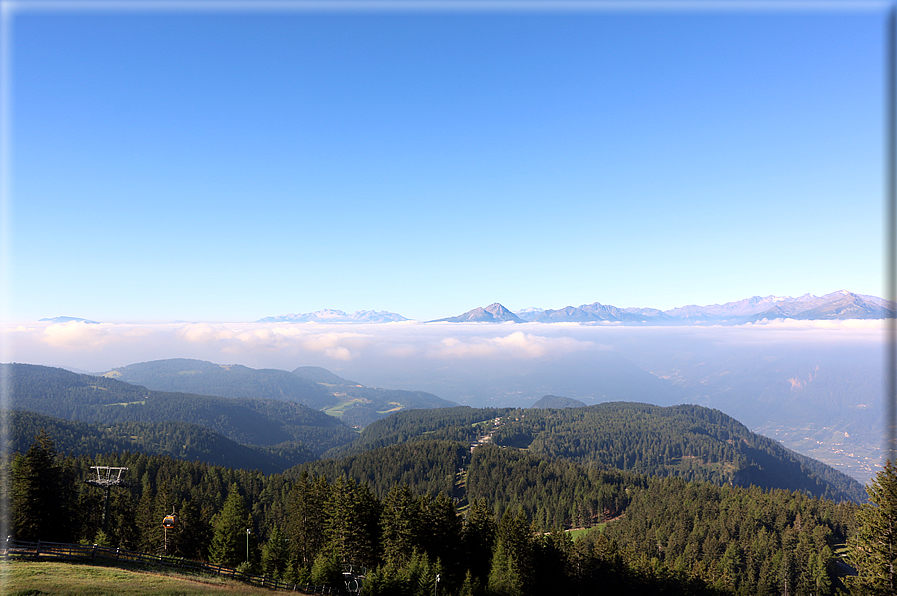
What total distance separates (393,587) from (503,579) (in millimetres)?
13712

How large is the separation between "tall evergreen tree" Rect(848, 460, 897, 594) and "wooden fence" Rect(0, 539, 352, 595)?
3950cm

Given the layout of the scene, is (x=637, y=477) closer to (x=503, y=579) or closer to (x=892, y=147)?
(x=503, y=579)

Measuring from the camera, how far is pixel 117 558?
32688 mm

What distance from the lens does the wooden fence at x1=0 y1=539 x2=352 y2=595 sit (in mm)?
29077

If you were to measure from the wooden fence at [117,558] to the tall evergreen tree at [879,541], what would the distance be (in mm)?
39500

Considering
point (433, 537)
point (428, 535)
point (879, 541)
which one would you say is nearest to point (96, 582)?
point (428, 535)

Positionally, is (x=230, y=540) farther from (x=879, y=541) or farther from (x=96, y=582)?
(x=879, y=541)

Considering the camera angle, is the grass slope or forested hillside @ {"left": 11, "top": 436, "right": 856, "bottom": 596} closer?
the grass slope

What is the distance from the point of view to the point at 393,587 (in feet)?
127


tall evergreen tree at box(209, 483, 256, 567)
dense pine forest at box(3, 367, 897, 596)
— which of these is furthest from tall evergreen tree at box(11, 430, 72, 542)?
tall evergreen tree at box(209, 483, 256, 567)

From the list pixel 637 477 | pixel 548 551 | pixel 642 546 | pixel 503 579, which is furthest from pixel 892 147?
pixel 637 477

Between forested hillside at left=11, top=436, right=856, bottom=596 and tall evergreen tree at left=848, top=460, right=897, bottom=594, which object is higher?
tall evergreen tree at left=848, top=460, right=897, bottom=594

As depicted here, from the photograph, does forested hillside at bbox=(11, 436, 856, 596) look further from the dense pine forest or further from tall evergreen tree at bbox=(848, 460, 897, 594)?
tall evergreen tree at bbox=(848, 460, 897, 594)

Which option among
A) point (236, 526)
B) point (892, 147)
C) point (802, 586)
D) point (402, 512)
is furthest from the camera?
point (802, 586)
